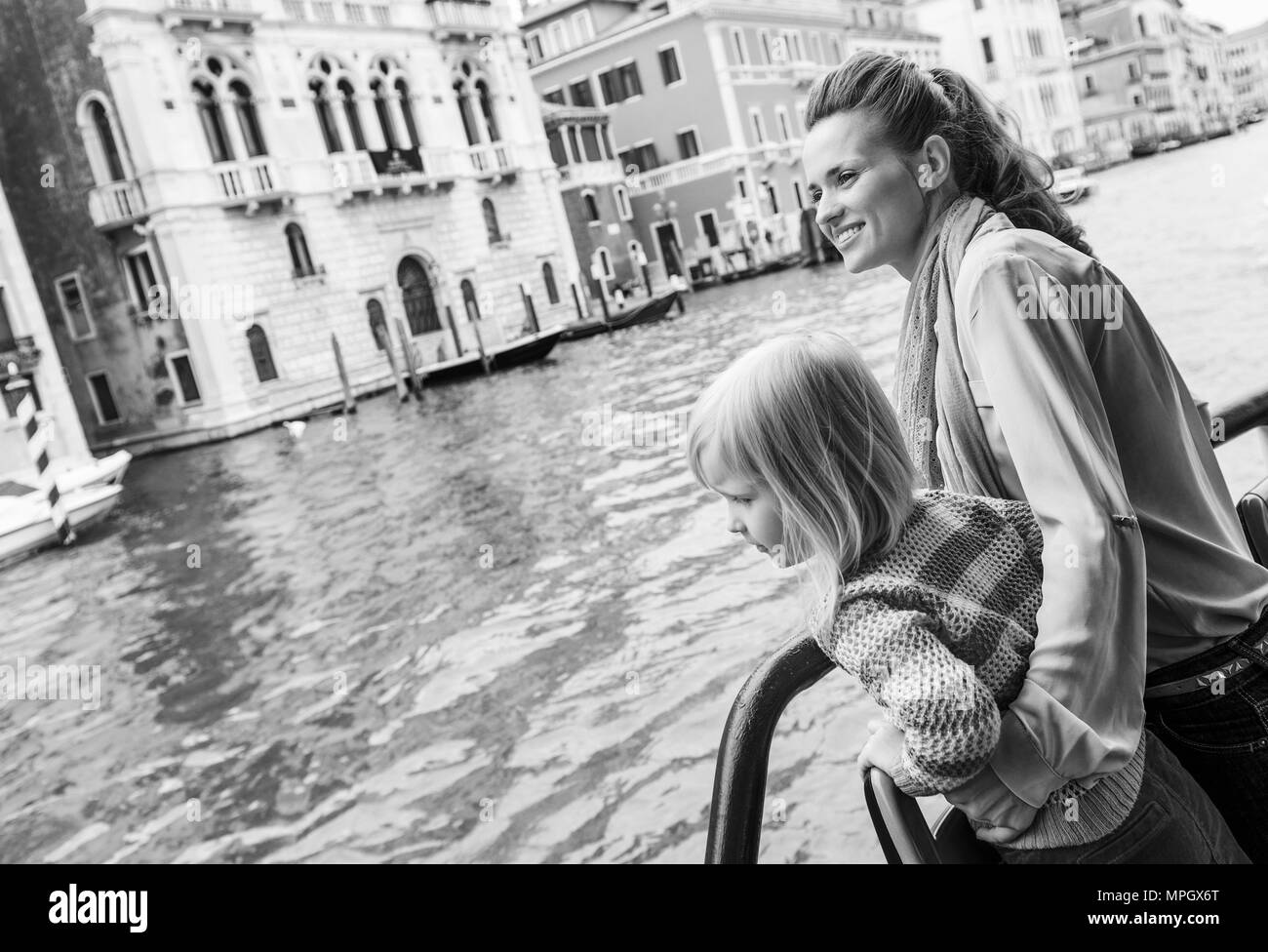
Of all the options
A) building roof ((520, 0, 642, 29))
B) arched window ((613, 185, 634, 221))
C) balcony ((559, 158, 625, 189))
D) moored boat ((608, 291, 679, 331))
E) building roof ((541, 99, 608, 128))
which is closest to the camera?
moored boat ((608, 291, 679, 331))

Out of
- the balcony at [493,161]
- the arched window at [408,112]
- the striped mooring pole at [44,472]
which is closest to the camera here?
the striped mooring pole at [44,472]

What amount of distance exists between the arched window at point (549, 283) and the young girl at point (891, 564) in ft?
85.6

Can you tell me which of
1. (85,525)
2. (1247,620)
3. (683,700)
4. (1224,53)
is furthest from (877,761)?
(1224,53)

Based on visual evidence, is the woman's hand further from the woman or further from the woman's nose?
the woman's nose

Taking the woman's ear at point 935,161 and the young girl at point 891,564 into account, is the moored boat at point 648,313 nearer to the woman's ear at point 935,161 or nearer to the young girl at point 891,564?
the woman's ear at point 935,161

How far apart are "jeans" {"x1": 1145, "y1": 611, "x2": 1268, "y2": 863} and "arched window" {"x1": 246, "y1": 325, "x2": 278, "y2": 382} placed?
1976 cm

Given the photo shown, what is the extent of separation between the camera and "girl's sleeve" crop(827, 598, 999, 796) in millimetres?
930

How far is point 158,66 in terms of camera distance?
18.7 m

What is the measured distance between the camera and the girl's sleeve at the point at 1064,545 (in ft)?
3.22

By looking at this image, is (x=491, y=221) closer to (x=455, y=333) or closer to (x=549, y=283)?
(x=549, y=283)

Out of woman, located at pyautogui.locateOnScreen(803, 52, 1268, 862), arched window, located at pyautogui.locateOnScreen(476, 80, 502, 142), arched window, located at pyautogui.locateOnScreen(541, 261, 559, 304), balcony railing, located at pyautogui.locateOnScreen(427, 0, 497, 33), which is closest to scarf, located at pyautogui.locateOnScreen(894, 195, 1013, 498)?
woman, located at pyautogui.locateOnScreen(803, 52, 1268, 862)

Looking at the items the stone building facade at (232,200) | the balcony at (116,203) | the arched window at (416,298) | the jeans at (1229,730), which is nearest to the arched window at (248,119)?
the stone building facade at (232,200)

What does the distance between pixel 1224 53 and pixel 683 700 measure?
5325cm
